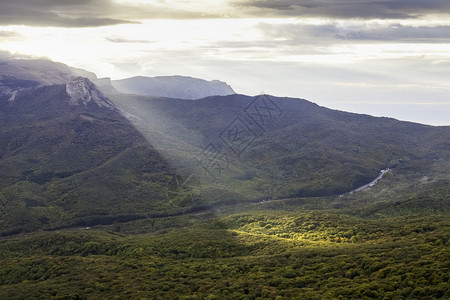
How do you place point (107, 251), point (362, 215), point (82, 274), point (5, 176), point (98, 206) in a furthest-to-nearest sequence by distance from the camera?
point (5, 176) → point (98, 206) → point (362, 215) → point (107, 251) → point (82, 274)

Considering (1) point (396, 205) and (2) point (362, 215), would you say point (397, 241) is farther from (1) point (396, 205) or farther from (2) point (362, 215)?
(1) point (396, 205)

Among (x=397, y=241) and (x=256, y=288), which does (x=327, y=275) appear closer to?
(x=256, y=288)

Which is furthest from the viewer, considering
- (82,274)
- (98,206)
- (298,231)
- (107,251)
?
(98,206)

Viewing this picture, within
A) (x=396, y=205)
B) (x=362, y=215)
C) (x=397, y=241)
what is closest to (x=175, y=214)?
(x=362, y=215)

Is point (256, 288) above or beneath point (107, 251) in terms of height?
above

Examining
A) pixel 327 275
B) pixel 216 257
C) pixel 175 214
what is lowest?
pixel 175 214

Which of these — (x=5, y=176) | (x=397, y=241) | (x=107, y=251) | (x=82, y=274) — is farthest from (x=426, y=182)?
(x=5, y=176)

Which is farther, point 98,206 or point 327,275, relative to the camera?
point 98,206
